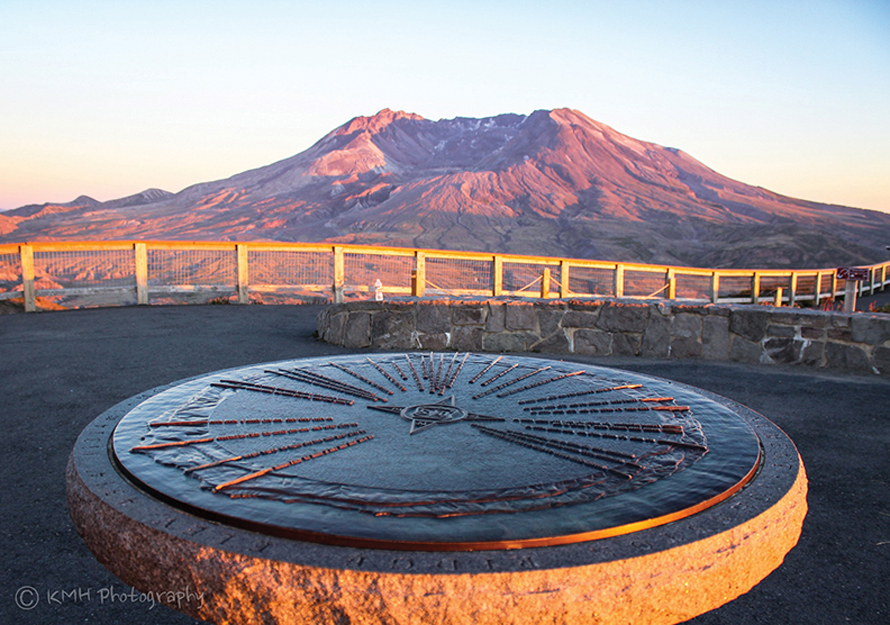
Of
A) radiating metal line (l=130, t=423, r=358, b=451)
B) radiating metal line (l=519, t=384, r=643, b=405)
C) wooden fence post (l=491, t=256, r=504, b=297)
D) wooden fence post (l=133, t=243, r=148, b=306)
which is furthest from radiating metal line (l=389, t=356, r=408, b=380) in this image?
wooden fence post (l=133, t=243, r=148, b=306)

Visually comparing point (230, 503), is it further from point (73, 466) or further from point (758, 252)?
point (758, 252)

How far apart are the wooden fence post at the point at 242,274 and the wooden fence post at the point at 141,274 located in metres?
1.54

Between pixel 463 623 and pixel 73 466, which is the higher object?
pixel 73 466

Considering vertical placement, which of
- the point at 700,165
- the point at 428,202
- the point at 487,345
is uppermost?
the point at 700,165

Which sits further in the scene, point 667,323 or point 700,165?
Result: point 700,165

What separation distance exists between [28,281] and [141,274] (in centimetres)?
161

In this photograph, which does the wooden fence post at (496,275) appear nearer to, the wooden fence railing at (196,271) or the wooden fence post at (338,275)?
the wooden fence railing at (196,271)

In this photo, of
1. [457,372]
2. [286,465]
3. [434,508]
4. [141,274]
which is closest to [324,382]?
[457,372]

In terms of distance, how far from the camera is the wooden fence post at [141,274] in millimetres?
9727

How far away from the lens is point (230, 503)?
1.83 metres

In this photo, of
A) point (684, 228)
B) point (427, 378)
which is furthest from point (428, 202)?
point (427, 378)

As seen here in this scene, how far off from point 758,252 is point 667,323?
300 ft

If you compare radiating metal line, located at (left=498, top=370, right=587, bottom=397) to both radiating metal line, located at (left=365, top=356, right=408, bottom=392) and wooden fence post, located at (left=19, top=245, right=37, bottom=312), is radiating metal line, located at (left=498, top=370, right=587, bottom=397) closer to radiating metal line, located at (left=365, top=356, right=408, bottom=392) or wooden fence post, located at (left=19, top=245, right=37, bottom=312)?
radiating metal line, located at (left=365, top=356, right=408, bottom=392)

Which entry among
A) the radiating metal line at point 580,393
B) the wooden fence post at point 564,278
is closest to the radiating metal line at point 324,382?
the radiating metal line at point 580,393
